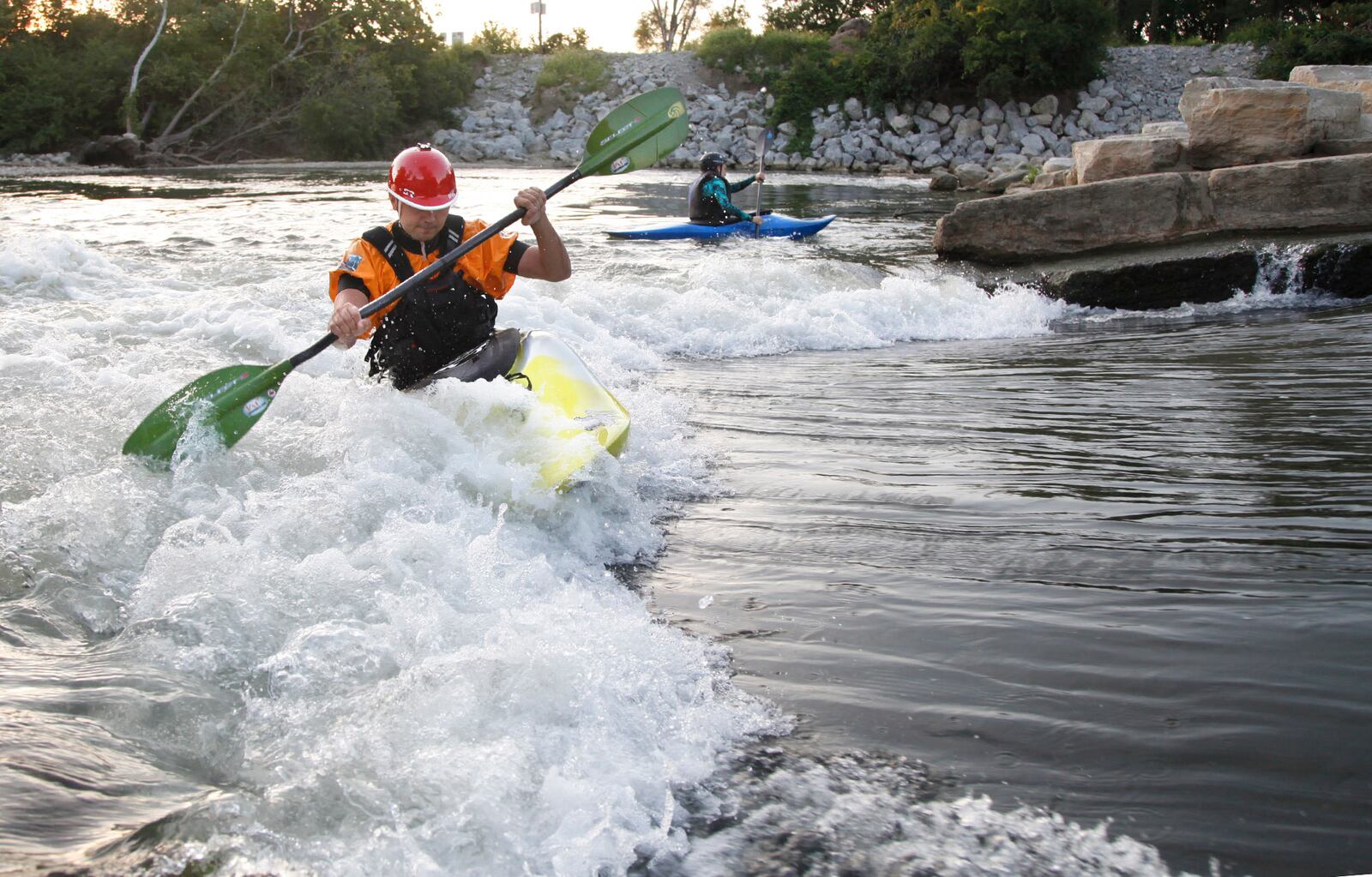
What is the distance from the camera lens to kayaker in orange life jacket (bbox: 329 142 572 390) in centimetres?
387

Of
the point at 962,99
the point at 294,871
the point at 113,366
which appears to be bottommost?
the point at 294,871

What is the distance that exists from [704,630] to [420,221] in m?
1.96

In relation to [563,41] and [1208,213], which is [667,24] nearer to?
[563,41]

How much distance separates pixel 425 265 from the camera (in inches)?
161

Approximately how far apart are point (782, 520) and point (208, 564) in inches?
69.5

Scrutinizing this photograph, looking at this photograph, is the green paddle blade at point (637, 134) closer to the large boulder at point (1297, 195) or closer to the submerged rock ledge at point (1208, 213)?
→ the submerged rock ledge at point (1208, 213)

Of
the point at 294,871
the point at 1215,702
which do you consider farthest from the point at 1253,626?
the point at 294,871

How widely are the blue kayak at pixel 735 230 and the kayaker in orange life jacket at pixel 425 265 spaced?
7.39 m

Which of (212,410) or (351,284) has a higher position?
(351,284)

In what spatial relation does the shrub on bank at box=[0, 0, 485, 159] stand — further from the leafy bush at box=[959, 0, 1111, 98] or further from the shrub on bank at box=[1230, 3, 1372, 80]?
the shrub on bank at box=[1230, 3, 1372, 80]

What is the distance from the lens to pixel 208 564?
3.03 m

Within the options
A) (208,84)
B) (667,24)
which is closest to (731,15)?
(667,24)

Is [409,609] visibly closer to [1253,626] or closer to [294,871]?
[294,871]

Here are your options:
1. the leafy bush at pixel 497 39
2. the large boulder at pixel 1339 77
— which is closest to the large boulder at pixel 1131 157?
the large boulder at pixel 1339 77
